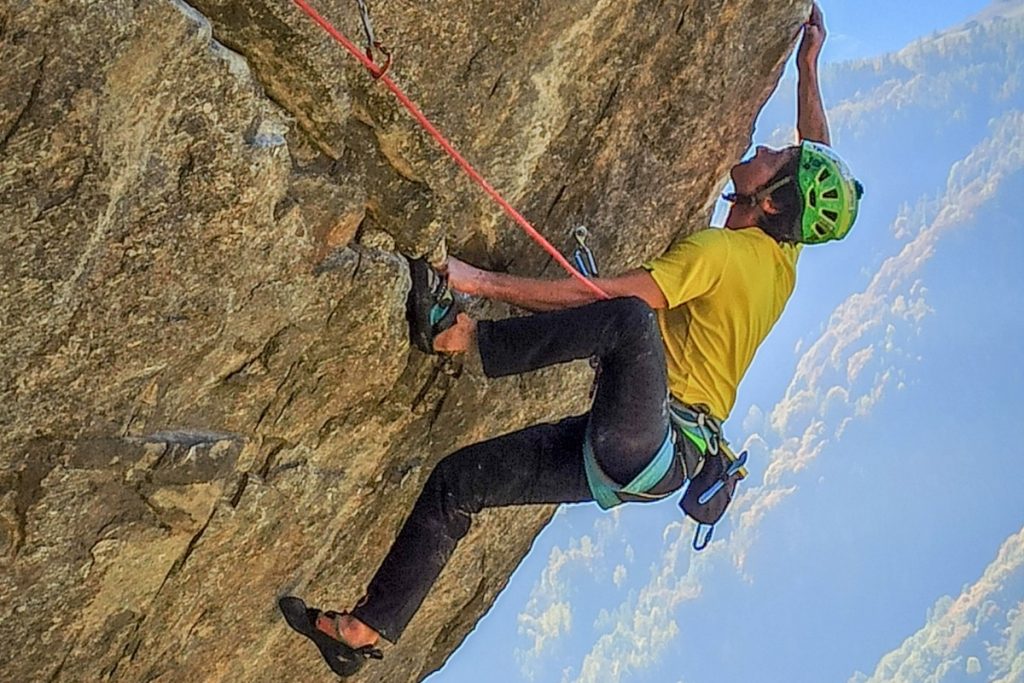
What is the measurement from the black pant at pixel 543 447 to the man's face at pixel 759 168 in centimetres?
126

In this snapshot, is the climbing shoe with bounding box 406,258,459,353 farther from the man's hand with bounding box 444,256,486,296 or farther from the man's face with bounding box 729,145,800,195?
the man's face with bounding box 729,145,800,195

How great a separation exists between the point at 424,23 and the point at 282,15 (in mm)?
696

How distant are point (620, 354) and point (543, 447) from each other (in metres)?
0.74

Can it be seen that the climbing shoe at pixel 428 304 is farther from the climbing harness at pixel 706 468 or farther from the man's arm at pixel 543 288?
the climbing harness at pixel 706 468

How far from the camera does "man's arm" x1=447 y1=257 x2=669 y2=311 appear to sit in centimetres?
486

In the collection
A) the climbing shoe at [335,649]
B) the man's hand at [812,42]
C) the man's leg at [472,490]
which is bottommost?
the climbing shoe at [335,649]

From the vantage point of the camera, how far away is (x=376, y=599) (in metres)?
4.91

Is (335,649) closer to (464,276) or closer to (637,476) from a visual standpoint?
(637,476)

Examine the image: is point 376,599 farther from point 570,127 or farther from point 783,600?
point 783,600

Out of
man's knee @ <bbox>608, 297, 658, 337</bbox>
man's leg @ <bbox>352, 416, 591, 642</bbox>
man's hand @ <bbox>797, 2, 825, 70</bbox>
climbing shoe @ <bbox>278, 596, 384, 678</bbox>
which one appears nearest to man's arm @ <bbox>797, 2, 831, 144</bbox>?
man's hand @ <bbox>797, 2, 825, 70</bbox>

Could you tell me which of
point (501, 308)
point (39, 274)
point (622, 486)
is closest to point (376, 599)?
point (622, 486)

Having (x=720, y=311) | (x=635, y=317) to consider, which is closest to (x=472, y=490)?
(x=635, y=317)

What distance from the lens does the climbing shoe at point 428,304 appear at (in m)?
4.87

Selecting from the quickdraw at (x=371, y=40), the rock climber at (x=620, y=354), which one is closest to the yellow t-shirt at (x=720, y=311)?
the rock climber at (x=620, y=354)
